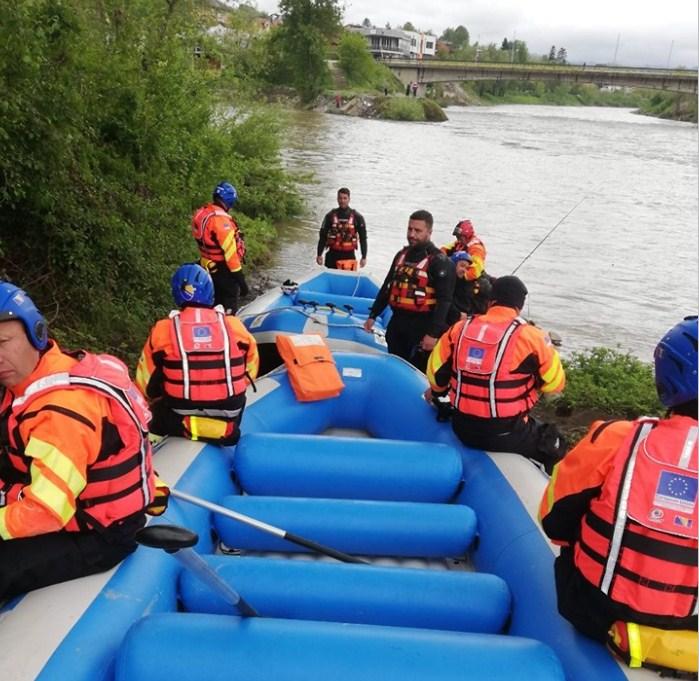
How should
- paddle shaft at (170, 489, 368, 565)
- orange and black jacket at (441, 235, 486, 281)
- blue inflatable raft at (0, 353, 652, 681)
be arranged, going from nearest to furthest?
blue inflatable raft at (0, 353, 652, 681) < paddle shaft at (170, 489, 368, 565) < orange and black jacket at (441, 235, 486, 281)

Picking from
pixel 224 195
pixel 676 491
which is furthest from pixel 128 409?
A: pixel 224 195

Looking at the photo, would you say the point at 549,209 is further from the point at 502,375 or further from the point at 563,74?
the point at 563,74

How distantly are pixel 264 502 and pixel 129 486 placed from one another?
31.2 inches

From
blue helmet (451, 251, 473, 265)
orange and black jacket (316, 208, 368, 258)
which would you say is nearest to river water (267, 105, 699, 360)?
orange and black jacket (316, 208, 368, 258)

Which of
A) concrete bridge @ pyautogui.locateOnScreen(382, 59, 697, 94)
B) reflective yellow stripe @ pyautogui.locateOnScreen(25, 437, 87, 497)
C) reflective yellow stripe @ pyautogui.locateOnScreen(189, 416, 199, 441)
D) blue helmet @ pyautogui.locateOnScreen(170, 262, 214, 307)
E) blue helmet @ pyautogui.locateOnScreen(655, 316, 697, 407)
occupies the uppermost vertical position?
concrete bridge @ pyautogui.locateOnScreen(382, 59, 697, 94)

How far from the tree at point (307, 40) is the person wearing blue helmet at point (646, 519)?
1394 inches

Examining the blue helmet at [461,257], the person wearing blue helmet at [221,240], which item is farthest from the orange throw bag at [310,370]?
the blue helmet at [461,257]

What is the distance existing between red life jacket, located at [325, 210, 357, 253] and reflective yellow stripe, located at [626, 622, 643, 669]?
539 cm

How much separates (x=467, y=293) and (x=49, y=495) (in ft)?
14.2

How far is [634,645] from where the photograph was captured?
169 cm

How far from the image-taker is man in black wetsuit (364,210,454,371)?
13.1 ft

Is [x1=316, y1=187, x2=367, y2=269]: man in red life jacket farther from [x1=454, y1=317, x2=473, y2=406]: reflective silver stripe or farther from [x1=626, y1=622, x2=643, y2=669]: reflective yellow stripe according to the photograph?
[x1=626, y1=622, x2=643, y2=669]: reflective yellow stripe

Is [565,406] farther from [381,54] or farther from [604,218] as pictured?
[381,54]

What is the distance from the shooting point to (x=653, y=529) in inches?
63.9
